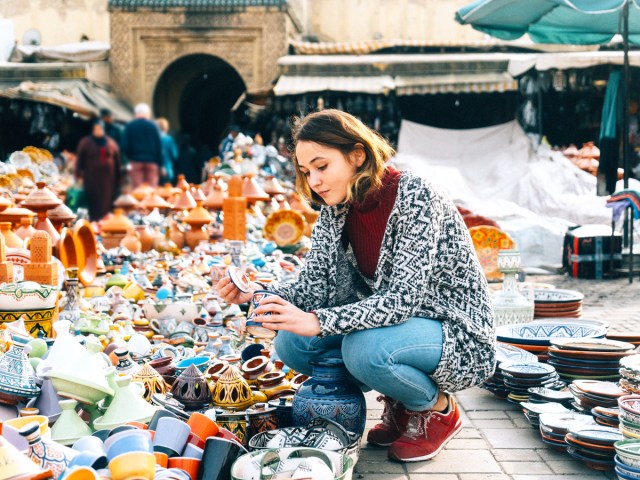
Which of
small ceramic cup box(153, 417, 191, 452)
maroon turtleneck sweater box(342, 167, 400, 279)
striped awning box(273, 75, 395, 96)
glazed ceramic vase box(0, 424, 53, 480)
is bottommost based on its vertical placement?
small ceramic cup box(153, 417, 191, 452)

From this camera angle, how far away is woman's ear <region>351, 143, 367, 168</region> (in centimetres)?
258

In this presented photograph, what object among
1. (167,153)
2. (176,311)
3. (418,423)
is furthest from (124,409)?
(167,153)

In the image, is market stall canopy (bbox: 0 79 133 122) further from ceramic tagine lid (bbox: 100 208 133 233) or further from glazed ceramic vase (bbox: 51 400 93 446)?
glazed ceramic vase (bbox: 51 400 93 446)

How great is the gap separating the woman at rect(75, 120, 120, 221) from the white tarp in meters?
4.24

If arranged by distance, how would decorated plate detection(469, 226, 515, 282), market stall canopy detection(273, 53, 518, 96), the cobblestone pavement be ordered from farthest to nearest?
market stall canopy detection(273, 53, 518, 96) < decorated plate detection(469, 226, 515, 282) < the cobblestone pavement

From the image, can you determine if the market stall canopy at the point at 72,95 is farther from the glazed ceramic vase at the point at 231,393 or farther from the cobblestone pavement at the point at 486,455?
the glazed ceramic vase at the point at 231,393

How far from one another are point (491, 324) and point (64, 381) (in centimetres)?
140

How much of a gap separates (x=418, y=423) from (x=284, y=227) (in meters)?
4.57

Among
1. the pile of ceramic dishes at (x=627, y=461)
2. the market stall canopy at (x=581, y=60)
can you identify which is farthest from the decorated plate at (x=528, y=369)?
the market stall canopy at (x=581, y=60)

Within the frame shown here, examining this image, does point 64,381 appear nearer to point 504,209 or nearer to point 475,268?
point 475,268

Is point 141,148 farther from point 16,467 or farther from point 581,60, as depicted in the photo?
point 16,467

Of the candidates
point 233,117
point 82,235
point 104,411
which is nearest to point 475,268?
point 104,411

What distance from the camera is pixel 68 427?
2367 mm

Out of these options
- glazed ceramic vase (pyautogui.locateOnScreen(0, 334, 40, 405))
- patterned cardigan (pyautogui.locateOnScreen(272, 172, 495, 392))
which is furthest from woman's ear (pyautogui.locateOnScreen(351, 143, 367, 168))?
glazed ceramic vase (pyautogui.locateOnScreen(0, 334, 40, 405))
